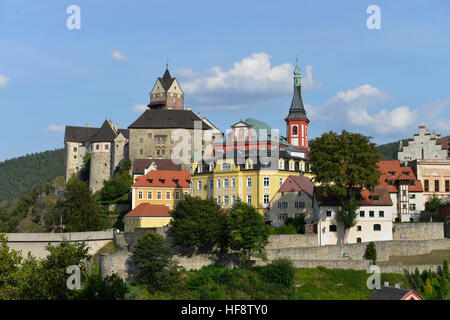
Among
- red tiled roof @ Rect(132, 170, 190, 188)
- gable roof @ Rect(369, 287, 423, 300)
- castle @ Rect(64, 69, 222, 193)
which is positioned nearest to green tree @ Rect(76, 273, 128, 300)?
gable roof @ Rect(369, 287, 423, 300)

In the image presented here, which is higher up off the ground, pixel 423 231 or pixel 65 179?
pixel 65 179

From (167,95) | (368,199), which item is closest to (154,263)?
(368,199)

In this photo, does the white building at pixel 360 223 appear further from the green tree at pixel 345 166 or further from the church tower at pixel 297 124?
the church tower at pixel 297 124

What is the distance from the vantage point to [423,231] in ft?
234

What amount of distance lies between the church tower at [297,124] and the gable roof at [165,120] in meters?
19.7

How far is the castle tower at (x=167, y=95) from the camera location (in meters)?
138

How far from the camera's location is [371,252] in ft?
216

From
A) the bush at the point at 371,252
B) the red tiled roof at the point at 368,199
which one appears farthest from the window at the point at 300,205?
the bush at the point at 371,252

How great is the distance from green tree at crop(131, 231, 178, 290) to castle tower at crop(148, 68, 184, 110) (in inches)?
2981

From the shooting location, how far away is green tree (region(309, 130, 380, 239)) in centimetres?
6838

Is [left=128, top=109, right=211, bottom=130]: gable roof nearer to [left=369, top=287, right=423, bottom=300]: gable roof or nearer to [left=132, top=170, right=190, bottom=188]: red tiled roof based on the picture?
[left=132, top=170, right=190, bottom=188]: red tiled roof

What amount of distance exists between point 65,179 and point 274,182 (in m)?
67.2
